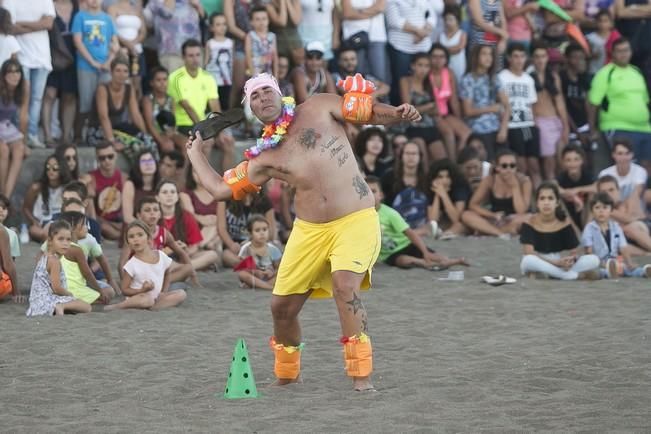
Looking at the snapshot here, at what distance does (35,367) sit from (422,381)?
220 centimetres

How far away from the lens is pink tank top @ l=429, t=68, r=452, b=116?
14.9m

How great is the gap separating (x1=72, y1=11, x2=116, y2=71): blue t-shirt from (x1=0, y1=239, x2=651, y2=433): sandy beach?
300cm

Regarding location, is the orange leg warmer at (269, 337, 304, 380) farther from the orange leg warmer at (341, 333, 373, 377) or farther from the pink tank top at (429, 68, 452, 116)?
the pink tank top at (429, 68, 452, 116)

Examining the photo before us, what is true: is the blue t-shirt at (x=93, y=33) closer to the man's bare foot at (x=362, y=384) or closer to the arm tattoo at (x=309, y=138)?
the arm tattoo at (x=309, y=138)

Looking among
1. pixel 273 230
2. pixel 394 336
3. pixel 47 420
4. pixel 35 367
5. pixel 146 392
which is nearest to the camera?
pixel 47 420

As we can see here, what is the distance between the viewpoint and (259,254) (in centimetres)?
1134

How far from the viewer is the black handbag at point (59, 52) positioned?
13.5 metres

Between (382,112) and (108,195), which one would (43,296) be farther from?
(382,112)

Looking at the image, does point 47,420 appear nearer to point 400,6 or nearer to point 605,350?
point 605,350

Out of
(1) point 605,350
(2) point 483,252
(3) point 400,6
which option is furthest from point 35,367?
(3) point 400,6

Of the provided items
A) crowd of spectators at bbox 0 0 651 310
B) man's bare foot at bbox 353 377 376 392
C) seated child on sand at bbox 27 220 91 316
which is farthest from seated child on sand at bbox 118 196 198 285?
man's bare foot at bbox 353 377 376 392

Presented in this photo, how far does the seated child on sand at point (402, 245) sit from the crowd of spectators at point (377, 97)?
31.0 inches

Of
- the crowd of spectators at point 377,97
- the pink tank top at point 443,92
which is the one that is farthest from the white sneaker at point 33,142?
the pink tank top at point 443,92

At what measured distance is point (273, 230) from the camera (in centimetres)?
1248
